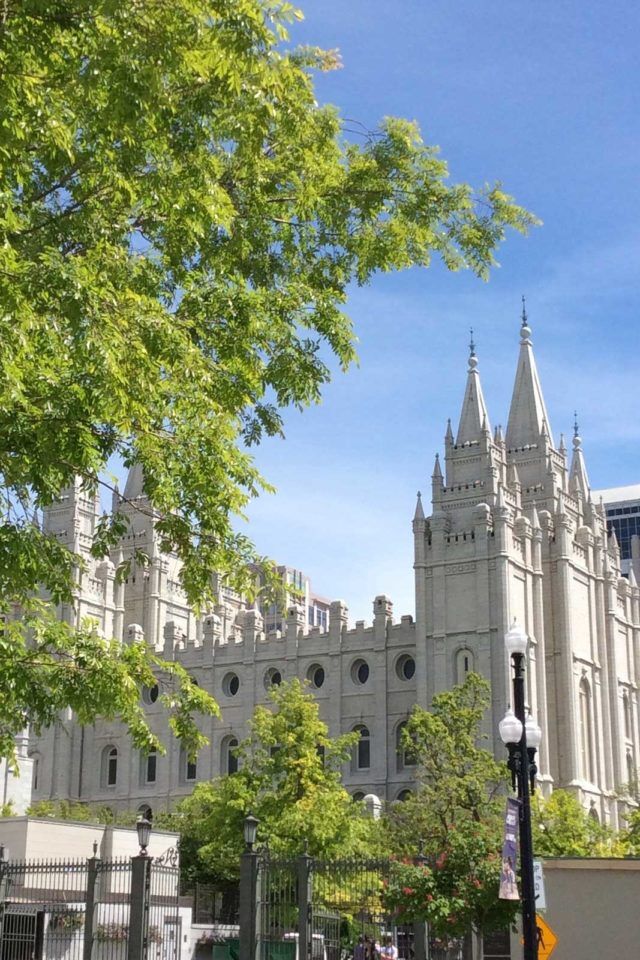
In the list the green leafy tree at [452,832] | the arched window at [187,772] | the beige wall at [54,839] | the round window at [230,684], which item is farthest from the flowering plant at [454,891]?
the round window at [230,684]

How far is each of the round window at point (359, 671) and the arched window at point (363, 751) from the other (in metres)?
2.63

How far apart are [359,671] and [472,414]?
1599 cm

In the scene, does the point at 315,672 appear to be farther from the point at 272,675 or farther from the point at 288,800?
the point at 288,800

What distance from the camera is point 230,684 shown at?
75375mm

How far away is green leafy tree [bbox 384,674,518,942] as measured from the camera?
66.3 feet

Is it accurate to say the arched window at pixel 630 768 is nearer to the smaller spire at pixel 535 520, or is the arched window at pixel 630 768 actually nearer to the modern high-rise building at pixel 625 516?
the smaller spire at pixel 535 520

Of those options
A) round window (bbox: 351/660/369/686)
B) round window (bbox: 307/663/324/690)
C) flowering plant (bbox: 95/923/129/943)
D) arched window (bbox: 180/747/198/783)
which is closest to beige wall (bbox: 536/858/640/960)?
flowering plant (bbox: 95/923/129/943)

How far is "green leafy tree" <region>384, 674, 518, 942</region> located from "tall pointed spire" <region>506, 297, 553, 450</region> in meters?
28.7

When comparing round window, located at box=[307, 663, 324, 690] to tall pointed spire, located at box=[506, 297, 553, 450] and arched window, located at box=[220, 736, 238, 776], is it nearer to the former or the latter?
arched window, located at box=[220, 736, 238, 776]

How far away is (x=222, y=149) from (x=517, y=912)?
1268cm

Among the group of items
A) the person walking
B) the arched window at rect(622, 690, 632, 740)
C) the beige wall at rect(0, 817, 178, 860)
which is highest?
the arched window at rect(622, 690, 632, 740)

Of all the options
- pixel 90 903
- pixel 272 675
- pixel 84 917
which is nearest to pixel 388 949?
pixel 90 903

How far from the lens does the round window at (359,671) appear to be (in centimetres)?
7106

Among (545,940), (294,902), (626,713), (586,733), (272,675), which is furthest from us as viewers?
(626,713)
